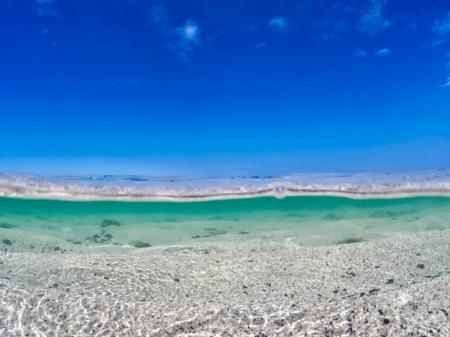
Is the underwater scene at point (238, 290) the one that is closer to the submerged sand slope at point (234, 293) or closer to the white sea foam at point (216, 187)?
the submerged sand slope at point (234, 293)

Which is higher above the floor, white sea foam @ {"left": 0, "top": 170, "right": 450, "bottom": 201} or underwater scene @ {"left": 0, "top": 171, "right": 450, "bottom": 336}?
white sea foam @ {"left": 0, "top": 170, "right": 450, "bottom": 201}

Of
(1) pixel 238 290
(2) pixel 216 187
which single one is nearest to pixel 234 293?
(1) pixel 238 290

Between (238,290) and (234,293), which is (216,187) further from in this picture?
(234,293)

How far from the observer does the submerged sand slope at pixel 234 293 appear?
418cm

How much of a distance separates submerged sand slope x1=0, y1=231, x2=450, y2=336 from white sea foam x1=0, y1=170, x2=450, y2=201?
6.12 metres

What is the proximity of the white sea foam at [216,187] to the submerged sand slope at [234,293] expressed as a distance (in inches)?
241

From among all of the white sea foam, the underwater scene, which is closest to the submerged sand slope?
the underwater scene

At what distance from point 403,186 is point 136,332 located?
45.2 feet

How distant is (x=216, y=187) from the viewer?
573 inches

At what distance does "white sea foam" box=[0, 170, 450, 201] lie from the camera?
1402 centimetres

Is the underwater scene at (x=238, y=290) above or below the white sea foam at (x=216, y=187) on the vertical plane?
below

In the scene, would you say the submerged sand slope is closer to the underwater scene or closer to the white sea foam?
the underwater scene

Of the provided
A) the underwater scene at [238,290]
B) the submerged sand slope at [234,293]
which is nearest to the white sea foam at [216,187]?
the underwater scene at [238,290]

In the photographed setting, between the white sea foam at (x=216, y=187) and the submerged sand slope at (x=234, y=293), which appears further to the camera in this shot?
the white sea foam at (x=216, y=187)
